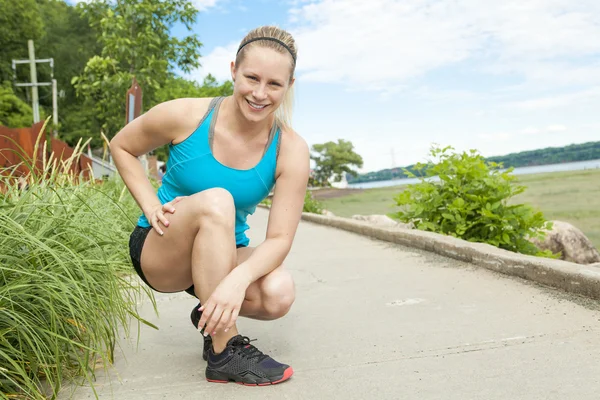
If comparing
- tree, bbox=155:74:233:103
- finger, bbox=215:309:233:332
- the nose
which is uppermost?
tree, bbox=155:74:233:103

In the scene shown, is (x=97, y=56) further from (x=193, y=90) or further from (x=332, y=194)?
(x=193, y=90)

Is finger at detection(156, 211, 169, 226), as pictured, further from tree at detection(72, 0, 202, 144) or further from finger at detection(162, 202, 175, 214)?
tree at detection(72, 0, 202, 144)

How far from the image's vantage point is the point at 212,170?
258cm

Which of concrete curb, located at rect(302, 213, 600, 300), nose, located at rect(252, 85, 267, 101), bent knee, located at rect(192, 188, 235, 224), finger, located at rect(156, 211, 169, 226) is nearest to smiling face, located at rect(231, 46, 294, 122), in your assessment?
nose, located at rect(252, 85, 267, 101)

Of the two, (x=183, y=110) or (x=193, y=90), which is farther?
(x=193, y=90)

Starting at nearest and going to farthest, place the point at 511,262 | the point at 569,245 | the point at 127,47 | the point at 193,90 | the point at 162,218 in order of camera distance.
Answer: the point at 162,218, the point at 511,262, the point at 569,245, the point at 127,47, the point at 193,90

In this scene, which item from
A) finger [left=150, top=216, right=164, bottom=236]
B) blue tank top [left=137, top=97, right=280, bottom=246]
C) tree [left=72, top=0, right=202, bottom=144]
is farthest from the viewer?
tree [left=72, top=0, right=202, bottom=144]

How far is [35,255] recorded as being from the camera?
2344 millimetres

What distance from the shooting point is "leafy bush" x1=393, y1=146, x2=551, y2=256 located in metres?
5.55

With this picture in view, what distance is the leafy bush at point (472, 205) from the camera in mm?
5547

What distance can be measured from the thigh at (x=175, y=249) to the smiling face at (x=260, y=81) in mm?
429

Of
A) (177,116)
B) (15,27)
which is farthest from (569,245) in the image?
(15,27)

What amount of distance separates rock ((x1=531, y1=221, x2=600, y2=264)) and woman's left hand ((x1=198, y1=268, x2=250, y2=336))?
217 inches

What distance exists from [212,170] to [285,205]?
337 mm
